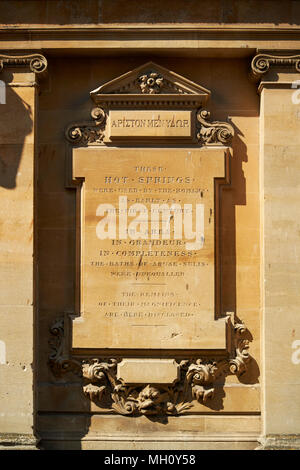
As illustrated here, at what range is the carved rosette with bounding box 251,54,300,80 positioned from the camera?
56.0 feet

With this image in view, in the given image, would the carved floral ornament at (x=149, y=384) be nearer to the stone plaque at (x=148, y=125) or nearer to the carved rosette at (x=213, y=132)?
the carved rosette at (x=213, y=132)

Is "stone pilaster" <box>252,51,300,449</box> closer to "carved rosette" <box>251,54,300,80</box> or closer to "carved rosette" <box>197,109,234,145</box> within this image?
"carved rosette" <box>251,54,300,80</box>

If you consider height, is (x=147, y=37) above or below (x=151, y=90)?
Answer: above

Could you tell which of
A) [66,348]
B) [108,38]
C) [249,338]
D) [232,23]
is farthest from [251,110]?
[66,348]

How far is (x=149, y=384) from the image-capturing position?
16750mm

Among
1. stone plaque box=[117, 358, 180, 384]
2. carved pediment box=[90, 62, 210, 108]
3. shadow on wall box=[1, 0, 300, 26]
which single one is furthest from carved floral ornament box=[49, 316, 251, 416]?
shadow on wall box=[1, 0, 300, 26]

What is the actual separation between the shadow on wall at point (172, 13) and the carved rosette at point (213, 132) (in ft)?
5.12

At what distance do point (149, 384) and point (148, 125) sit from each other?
13.8 feet

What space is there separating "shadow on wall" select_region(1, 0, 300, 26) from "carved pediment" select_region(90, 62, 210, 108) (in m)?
0.84

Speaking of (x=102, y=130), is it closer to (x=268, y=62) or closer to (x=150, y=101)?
(x=150, y=101)

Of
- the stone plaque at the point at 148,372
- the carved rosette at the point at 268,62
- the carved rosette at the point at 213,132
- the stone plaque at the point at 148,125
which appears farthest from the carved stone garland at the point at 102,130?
the stone plaque at the point at 148,372

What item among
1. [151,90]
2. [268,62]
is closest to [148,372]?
[151,90]

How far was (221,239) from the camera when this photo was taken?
17078 mm
